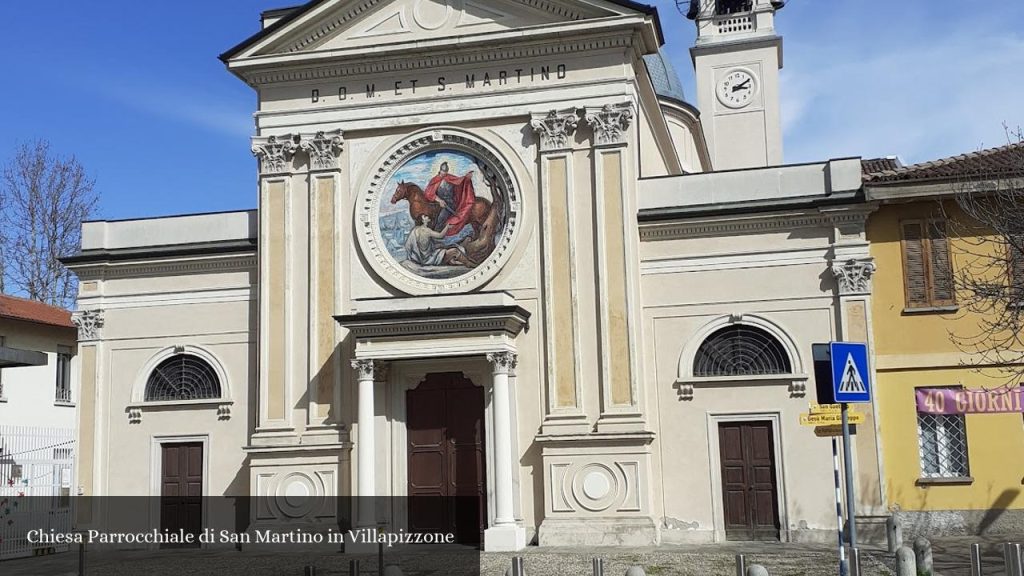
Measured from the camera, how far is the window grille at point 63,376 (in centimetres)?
3466

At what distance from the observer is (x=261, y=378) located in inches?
933

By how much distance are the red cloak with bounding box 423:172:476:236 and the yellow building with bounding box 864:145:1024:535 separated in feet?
25.8

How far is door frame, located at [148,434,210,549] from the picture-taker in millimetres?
24469

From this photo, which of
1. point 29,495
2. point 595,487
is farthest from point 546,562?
point 29,495

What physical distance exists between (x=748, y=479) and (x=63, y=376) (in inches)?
878

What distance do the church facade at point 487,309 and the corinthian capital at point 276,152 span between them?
4 cm

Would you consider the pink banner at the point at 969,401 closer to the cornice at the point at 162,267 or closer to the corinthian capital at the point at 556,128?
the corinthian capital at the point at 556,128

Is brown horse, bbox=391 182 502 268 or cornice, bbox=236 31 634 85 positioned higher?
cornice, bbox=236 31 634 85

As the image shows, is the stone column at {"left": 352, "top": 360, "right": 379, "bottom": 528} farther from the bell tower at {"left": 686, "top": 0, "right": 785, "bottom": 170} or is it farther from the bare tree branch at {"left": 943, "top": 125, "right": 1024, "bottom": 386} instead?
the bell tower at {"left": 686, "top": 0, "right": 785, "bottom": 170}

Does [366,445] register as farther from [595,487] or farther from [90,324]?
[90,324]

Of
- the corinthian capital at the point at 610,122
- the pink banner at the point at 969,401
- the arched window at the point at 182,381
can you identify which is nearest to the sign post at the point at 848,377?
the pink banner at the point at 969,401

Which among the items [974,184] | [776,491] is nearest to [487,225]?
[776,491]

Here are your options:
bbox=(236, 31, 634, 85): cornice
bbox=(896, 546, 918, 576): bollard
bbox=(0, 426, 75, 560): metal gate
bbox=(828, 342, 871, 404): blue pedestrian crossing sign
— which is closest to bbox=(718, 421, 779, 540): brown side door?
bbox=(236, 31, 634, 85): cornice

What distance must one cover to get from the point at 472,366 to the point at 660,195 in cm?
519
